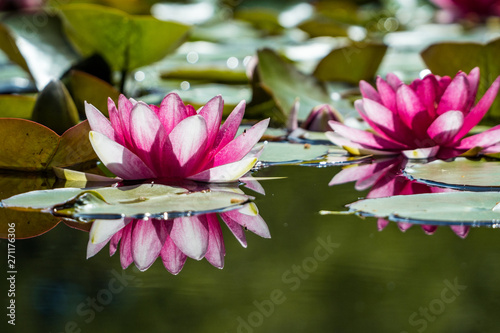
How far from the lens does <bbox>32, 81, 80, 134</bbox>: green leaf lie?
6.21ft

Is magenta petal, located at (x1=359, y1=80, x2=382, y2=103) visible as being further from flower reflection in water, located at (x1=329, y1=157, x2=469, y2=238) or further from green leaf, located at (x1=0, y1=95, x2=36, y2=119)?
green leaf, located at (x1=0, y1=95, x2=36, y2=119)

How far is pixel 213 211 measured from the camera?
130cm

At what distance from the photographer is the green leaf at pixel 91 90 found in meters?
2.10

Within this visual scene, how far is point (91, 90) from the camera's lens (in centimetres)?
214

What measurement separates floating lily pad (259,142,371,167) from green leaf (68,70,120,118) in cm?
51

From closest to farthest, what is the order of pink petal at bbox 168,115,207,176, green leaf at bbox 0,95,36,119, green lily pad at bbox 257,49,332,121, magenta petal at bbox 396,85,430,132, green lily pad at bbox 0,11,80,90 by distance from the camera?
pink petal at bbox 168,115,207,176 < magenta petal at bbox 396,85,430,132 < green leaf at bbox 0,95,36,119 < green lily pad at bbox 257,49,332,121 < green lily pad at bbox 0,11,80,90

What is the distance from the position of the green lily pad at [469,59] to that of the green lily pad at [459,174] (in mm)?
592

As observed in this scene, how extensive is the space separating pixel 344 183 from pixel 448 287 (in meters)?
0.66

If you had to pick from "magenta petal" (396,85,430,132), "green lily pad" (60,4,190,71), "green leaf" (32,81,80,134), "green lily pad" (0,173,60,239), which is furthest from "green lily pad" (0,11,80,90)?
"magenta petal" (396,85,430,132)

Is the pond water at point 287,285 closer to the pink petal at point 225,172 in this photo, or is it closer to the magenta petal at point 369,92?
the pink petal at point 225,172

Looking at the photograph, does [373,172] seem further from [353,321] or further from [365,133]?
[353,321]

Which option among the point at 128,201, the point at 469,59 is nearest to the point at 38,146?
the point at 128,201

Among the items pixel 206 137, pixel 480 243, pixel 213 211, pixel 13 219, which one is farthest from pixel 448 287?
pixel 13 219

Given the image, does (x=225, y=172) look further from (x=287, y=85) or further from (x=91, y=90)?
(x=287, y=85)
